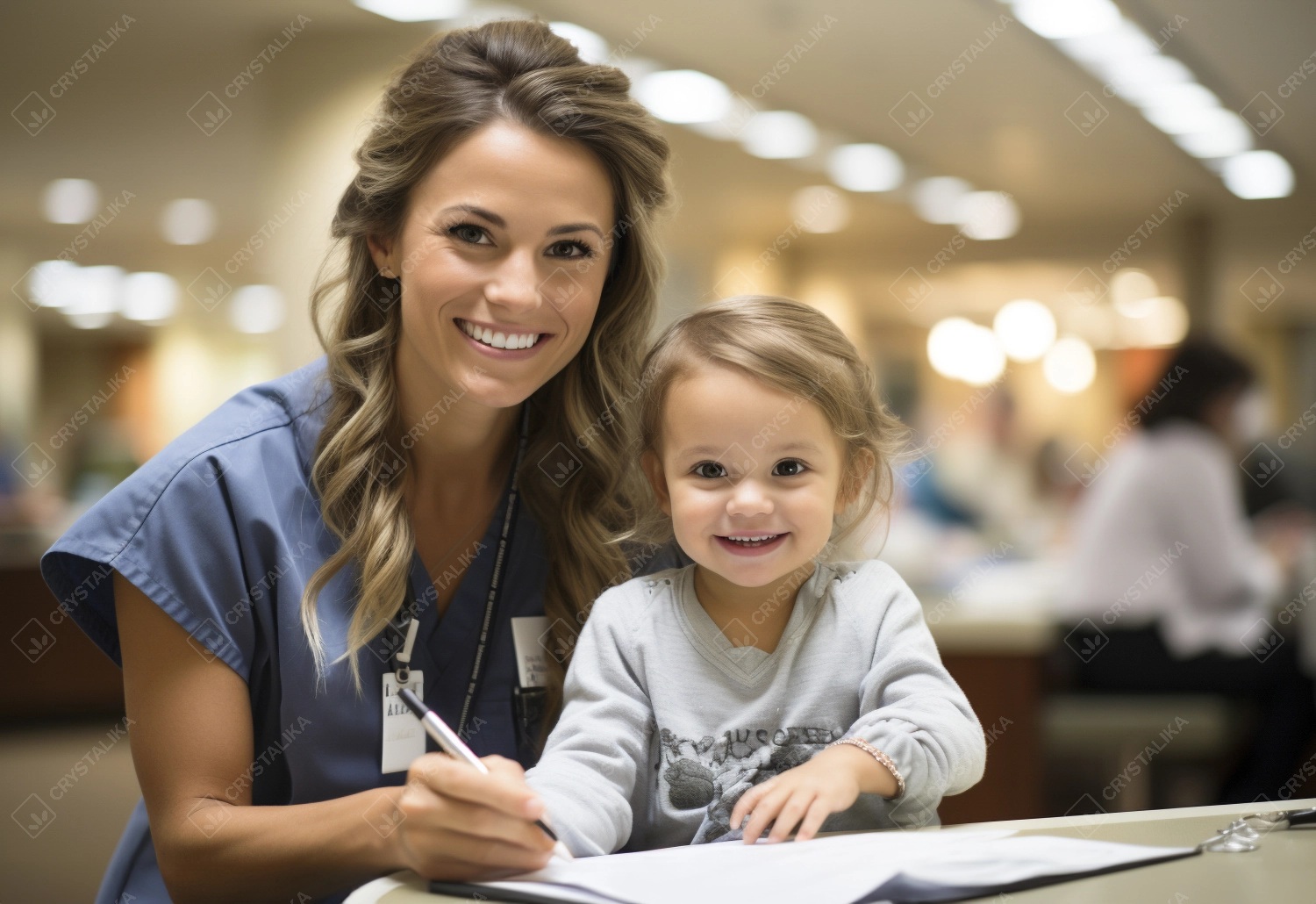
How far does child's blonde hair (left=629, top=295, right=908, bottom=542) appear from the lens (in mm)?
1057

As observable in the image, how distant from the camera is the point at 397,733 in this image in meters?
1.22

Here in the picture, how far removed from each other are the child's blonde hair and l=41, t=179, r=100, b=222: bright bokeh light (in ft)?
26.1

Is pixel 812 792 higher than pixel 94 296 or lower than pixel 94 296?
lower

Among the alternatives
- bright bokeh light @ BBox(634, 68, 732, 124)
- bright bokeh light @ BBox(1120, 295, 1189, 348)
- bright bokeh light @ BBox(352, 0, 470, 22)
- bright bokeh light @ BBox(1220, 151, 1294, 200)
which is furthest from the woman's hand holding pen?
bright bokeh light @ BBox(1120, 295, 1189, 348)

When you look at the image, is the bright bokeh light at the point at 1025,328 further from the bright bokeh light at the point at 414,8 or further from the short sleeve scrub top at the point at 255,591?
the short sleeve scrub top at the point at 255,591

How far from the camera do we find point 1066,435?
11.7 metres

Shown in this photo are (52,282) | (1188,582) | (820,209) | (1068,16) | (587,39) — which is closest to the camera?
(1188,582)

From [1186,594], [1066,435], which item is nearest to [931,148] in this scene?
[1186,594]

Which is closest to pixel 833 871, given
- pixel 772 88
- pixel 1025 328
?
pixel 772 88

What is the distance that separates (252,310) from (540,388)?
11884 mm

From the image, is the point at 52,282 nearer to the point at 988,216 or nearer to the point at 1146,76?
the point at 988,216

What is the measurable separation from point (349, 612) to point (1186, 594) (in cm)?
296

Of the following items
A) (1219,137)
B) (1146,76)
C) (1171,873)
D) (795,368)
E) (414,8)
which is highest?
(1219,137)

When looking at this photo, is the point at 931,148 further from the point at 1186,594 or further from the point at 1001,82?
the point at 1186,594
